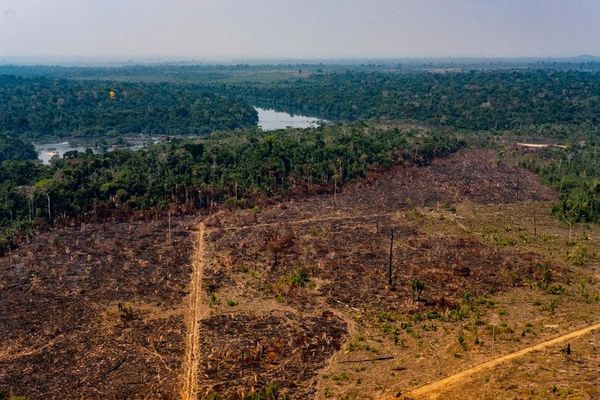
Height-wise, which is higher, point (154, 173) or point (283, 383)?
point (154, 173)

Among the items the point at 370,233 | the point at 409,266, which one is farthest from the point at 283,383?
the point at 370,233

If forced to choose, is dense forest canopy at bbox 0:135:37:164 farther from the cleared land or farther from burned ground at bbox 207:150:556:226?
burned ground at bbox 207:150:556:226

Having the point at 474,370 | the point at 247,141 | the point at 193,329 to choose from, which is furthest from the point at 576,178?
the point at 193,329

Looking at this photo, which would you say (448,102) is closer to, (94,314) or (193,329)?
(193,329)

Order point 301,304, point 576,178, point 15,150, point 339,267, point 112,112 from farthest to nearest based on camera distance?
point 112,112 < point 15,150 < point 576,178 < point 339,267 < point 301,304

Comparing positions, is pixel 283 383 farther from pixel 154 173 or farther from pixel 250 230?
pixel 154 173

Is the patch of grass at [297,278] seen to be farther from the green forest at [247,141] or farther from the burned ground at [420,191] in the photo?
the green forest at [247,141]
